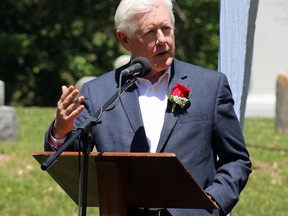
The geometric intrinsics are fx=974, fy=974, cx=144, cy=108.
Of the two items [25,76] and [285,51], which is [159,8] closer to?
[285,51]

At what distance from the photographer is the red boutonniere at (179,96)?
4.66 m

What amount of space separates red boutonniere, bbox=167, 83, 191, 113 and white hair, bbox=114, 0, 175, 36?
32 cm

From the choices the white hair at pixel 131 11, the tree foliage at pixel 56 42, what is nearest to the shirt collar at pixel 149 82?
the white hair at pixel 131 11

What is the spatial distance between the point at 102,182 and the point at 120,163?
0.49 feet

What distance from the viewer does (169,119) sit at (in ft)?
15.4

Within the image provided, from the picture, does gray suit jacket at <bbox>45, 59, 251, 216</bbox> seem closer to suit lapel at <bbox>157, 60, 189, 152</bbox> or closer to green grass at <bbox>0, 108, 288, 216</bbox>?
suit lapel at <bbox>157, 60, 189, 152</bbox>

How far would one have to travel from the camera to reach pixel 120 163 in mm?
4188

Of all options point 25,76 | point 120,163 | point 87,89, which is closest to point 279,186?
point 87,89

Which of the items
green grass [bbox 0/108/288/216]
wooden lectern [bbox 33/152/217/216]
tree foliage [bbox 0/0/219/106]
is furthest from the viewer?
tree foliage [bbox 0/0/219/106]

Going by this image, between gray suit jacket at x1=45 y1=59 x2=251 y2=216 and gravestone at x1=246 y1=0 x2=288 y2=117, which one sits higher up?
gray suit jacket at x1=45 y1=59 x2=251 y2=216

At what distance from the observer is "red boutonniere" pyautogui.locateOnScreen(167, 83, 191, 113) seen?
4656 millimetres

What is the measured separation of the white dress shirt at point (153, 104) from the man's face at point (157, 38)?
0.11m

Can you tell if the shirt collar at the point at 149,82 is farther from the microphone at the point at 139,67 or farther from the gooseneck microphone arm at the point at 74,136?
the gooseneck microphone arm at the point at 74,136

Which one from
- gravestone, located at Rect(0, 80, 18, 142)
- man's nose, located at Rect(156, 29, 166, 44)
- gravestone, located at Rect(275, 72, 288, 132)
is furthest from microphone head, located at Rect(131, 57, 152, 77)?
gravestone, located at Rect(275, 72, 288, 132)
